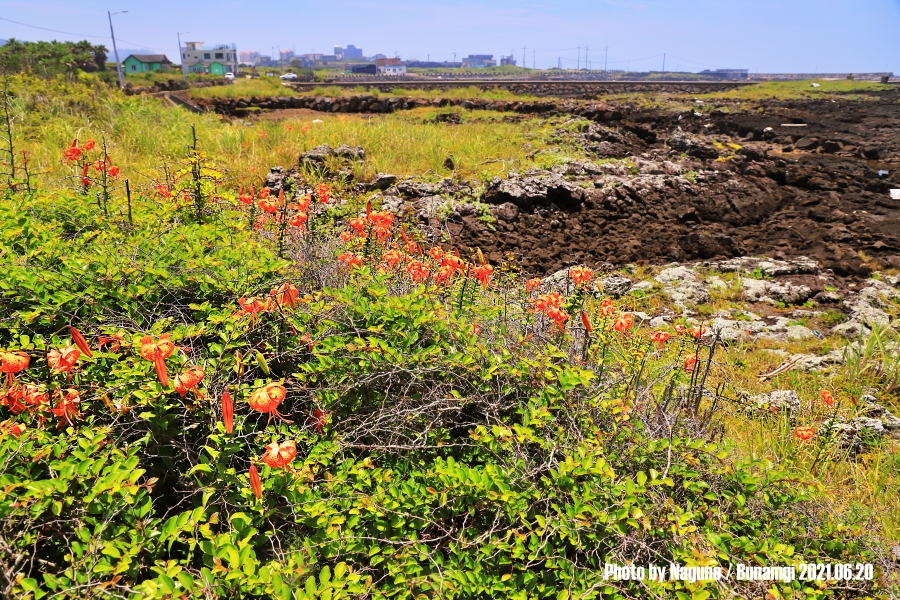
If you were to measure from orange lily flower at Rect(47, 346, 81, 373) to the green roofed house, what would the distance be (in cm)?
7190

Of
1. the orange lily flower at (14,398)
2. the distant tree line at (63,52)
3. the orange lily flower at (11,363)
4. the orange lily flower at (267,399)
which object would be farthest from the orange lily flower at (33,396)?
the distant tree line at (63,52)

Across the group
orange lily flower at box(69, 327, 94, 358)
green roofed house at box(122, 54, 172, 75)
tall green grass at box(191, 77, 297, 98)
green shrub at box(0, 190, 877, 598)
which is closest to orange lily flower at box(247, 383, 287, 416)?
green shrub at box(0, 190, 877, 598)

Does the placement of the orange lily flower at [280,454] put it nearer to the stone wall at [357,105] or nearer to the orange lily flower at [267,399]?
the orange lily flower at [267,399]

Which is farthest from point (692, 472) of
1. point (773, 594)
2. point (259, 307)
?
point (259, 307)

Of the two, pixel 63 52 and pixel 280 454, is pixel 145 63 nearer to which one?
pixel 63 52

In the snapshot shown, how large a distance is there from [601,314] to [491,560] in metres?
1.85

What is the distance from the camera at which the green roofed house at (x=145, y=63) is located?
195 feet

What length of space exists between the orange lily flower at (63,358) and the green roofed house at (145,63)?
236 feet

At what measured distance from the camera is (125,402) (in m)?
1.82

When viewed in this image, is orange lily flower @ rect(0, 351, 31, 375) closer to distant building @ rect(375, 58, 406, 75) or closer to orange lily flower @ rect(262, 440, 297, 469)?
orange lily flower @ rect(262, 440, 297, 469)

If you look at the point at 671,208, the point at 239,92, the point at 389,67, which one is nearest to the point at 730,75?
the point at 389,67

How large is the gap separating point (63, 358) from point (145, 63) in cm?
7541

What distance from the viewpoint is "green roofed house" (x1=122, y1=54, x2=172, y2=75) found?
59.5 meters

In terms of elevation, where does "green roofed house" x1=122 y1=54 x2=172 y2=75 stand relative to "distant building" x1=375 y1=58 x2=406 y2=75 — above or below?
below
